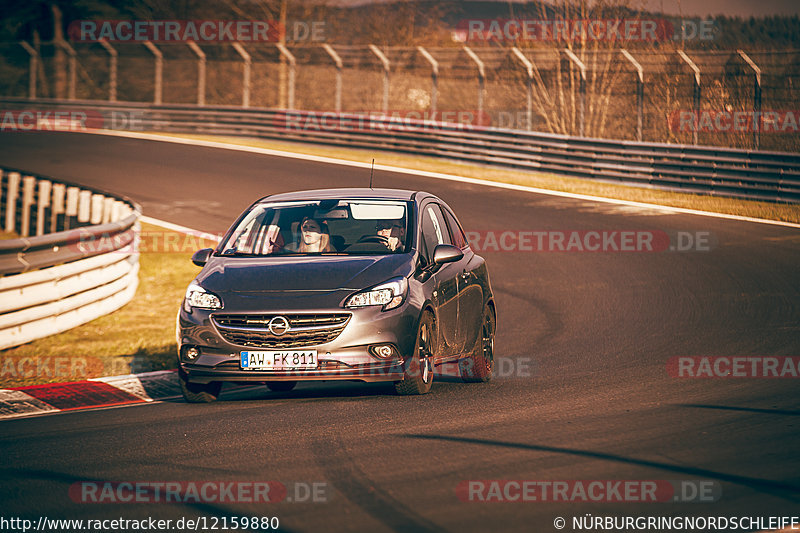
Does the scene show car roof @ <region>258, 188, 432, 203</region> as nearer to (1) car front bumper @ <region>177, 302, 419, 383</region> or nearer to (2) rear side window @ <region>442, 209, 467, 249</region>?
(2) rear side window @ <region>442, 209, 467, 249</region>

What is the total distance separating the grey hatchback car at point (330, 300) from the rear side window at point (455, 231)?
475 mm

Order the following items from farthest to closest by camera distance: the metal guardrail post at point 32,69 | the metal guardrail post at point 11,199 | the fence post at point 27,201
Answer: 1. the metal guardrail post at point 32,69
2. the metal guardrail post at point 11,199
3. the fence post at point 27,201

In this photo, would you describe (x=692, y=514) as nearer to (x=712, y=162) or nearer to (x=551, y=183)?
(x=712, y=162)

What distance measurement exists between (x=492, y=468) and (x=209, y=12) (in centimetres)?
5867

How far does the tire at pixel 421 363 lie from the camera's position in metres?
8.43

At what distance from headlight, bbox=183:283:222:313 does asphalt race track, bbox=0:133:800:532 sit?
2.66 ft

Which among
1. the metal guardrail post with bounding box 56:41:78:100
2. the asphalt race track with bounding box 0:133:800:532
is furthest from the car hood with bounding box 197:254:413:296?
the metal guardrail post with bounding box 56:41:78:100

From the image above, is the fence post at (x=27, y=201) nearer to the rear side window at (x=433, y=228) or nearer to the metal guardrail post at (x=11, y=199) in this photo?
the metal guardrail post at (x=11, y=199)

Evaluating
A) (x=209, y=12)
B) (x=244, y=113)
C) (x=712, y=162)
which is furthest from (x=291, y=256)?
(x=209, y=12)

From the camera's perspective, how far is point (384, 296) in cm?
835

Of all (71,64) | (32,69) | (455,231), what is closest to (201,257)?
(455,231)

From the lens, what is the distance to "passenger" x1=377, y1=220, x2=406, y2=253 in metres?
9.19

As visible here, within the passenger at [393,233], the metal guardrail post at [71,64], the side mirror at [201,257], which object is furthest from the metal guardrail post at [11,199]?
the metal guardrail post at [71,64]

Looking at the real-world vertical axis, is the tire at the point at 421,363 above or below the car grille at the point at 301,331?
below
